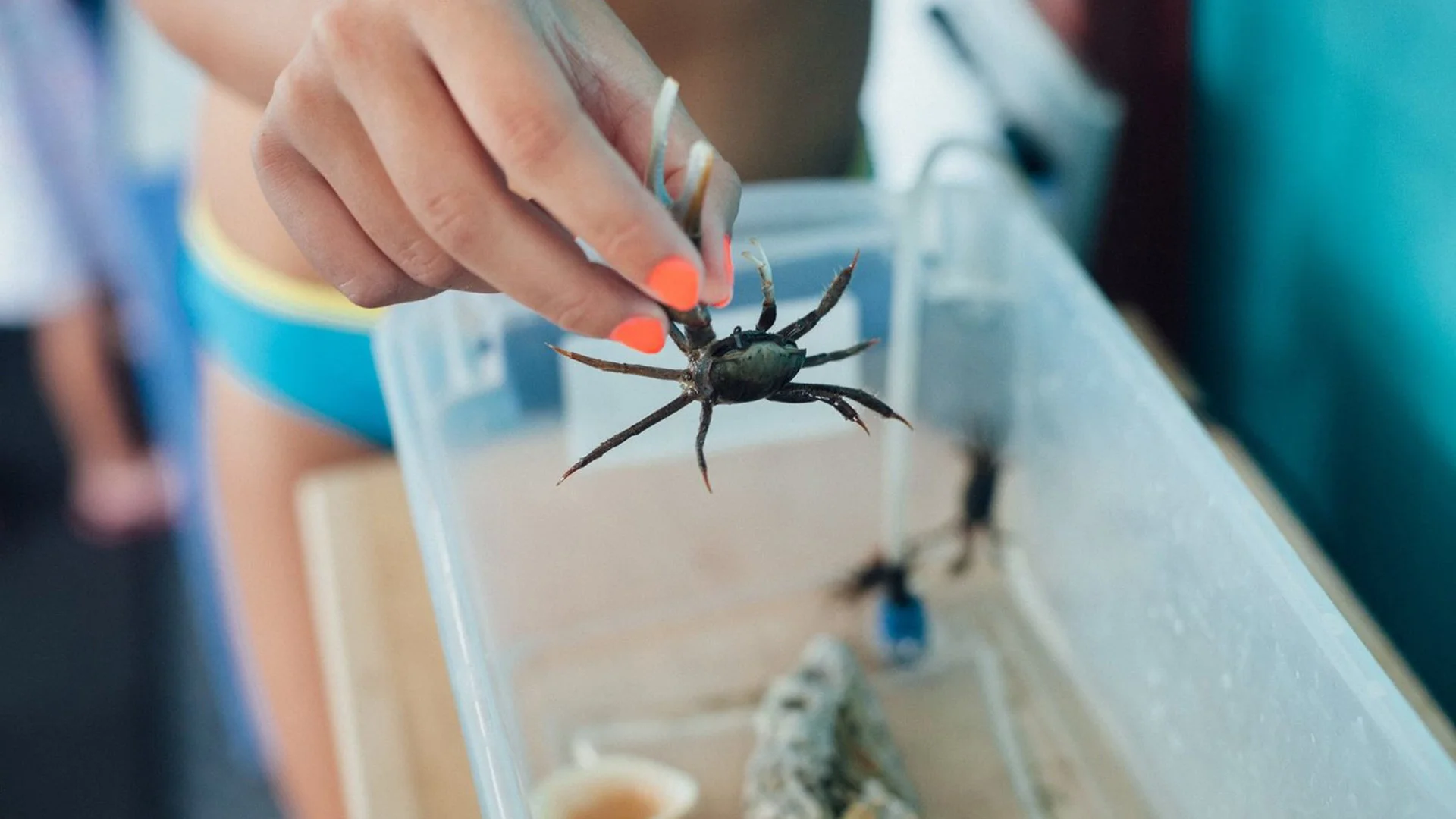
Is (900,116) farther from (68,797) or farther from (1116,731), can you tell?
(68,797)

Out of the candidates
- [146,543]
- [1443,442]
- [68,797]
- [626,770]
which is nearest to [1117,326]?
[1443,442]

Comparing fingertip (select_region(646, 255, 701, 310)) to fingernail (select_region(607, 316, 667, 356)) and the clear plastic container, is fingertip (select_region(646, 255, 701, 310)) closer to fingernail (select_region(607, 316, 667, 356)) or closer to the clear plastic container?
fingernail (select_region(607, 316, 667, 356))

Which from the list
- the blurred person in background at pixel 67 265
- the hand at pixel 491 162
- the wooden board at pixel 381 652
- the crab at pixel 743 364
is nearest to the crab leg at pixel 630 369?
the crab at pixel 743 364

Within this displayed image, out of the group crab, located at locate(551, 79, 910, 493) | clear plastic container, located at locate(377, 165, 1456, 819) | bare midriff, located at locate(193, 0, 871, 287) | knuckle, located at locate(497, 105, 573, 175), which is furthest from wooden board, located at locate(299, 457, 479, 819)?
knuckle, located at locate(497, 105, 573, 175)

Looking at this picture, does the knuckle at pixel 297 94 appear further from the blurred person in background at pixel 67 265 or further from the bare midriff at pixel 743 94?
the blurred person in background at pixel 67 265

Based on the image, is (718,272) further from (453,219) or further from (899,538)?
(899,538)

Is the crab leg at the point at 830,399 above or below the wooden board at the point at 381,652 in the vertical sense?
above

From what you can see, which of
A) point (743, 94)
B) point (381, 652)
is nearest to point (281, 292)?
point (381, 652)
